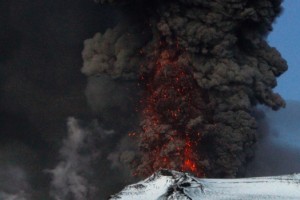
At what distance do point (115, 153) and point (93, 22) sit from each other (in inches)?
348

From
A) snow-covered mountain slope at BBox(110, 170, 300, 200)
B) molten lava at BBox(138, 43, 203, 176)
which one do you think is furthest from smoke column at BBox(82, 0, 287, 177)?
snow-covered mountain slope at BBox(110, 170, 300, 200)

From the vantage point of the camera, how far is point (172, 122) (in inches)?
1265

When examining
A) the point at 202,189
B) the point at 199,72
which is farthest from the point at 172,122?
the point at 202,189

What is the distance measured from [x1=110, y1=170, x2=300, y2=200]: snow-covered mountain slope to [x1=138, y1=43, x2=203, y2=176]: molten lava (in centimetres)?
2527

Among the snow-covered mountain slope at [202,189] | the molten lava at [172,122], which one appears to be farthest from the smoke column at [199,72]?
the snow-covered mountain slope at [202,189]

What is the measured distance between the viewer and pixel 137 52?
34938 mm

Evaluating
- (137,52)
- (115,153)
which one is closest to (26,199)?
(115,153)

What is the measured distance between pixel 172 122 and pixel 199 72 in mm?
2901

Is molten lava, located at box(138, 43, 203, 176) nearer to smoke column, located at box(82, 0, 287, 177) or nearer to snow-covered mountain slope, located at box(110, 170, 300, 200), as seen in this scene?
smoke column, located at box(82, 0, 287, 177)

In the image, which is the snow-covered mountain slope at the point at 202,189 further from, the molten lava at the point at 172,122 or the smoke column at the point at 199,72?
the molten lava at the point at 172,122

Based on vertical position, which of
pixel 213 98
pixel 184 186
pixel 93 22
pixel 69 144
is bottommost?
pixel 184 186

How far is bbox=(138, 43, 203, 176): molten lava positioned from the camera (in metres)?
32.0

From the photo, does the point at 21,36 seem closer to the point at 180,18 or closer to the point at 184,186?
the point at 180,18

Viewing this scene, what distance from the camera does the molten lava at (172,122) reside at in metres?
32.0
